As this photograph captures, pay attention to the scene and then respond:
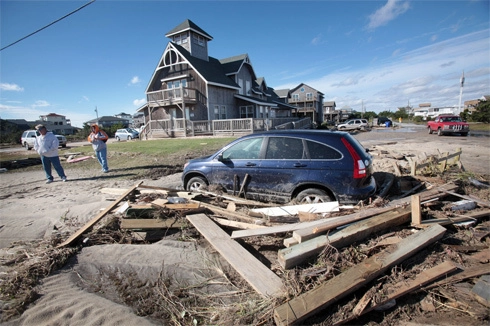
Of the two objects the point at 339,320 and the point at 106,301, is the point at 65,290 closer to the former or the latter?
the point at 106,301

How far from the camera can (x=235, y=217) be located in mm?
4074

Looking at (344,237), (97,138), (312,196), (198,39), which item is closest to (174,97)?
(198,39)

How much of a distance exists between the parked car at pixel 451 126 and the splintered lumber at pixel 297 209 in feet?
77.8

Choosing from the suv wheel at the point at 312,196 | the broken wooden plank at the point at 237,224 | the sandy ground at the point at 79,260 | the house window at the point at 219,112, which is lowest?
the sandy ground at the point at 79,260

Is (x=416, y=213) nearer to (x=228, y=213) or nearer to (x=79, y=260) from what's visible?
(x=228, y=213)

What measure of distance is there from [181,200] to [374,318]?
3.58 meters

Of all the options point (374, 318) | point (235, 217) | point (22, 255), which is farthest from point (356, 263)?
point (22, 255)

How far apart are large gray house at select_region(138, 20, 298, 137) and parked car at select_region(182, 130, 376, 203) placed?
56.2ft

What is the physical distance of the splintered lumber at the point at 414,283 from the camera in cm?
216

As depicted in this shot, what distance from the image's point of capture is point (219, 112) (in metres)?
27.2

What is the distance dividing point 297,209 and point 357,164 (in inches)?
51.5

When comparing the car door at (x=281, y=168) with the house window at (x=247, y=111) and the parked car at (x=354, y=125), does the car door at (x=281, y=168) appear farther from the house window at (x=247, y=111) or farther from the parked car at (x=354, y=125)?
the parked car at (x=354, y=125)

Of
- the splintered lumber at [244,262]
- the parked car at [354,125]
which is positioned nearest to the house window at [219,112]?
the parked car at [354,125]

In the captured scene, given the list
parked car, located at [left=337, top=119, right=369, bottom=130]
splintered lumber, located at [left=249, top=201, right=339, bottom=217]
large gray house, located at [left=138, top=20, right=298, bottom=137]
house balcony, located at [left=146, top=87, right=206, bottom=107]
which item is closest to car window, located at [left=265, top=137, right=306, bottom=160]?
splintered lumber, located at [left=249, top=201, right=339, bottom=217]
